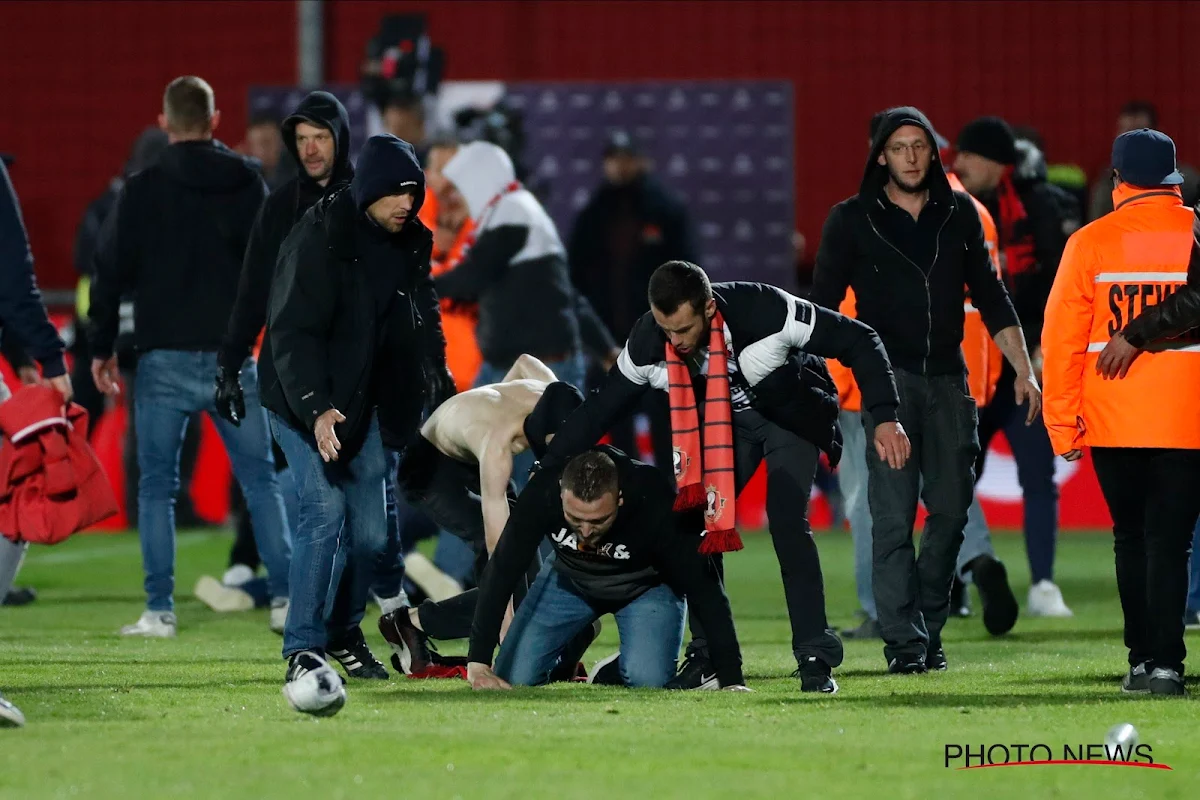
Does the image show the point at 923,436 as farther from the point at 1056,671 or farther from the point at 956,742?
the point at 956,742

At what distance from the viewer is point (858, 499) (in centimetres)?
849

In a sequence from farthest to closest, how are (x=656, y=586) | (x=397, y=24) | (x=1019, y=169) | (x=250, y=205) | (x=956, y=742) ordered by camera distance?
(x=397, y=24) → (x=1019, y=169) → (x=250, y=205) → (x=656, y=586) → (x=956, y=742)

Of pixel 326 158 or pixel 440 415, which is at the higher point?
pixel 326 158

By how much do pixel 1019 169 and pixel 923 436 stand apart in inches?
103

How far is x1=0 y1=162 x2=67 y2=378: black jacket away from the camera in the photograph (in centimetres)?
664

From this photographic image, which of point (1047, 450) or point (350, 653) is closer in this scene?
point (350, 653)

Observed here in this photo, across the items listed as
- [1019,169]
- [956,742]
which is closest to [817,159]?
[1019,169]

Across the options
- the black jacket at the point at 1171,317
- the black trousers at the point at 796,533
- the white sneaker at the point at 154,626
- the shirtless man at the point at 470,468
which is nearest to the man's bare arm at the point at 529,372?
the shirtless man at the point at 470,468

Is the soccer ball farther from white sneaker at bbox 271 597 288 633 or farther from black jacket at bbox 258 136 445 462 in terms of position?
white sneaker at bbox 271 597 288 633

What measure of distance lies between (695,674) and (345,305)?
5.32ft

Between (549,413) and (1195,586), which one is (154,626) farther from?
(1195,586)

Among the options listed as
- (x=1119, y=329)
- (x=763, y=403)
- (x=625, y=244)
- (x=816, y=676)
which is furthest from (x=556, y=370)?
(x=625, y=244)

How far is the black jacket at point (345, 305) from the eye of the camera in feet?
20.7

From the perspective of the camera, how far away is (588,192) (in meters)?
16.6
